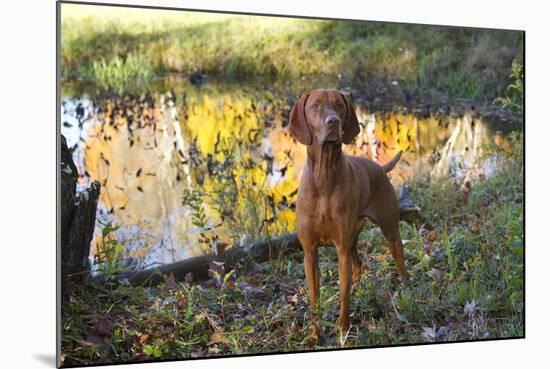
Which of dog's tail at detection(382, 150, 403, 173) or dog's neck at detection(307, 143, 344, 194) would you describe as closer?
dog's neck at detection(307, 143, 344, 194)

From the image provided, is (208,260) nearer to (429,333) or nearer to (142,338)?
(142,338)

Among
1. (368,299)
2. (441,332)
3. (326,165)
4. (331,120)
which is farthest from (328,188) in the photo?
(441,332)

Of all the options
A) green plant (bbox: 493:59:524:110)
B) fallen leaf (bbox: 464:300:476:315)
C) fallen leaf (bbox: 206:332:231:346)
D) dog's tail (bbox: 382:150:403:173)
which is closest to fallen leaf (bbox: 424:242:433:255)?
fallen leaf (bbox: 464:300:476:315)

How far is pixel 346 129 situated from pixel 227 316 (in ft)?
3.88

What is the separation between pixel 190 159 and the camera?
486cm

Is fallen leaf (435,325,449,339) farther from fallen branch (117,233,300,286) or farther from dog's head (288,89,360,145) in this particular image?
dog's head (288,89,360,145)

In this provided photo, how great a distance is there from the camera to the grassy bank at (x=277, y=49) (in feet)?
15.3

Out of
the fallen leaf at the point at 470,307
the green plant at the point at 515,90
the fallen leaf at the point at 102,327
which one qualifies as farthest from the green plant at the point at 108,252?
the green plant at the point at 515,90

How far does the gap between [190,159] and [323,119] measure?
2.44 feet

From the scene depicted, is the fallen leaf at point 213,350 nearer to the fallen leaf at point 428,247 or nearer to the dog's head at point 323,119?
the dog's head at point 323,119

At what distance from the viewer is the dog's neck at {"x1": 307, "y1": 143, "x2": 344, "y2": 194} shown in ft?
15.7

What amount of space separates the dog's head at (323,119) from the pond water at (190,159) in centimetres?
16

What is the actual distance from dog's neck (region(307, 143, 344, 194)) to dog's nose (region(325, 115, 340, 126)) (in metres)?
0.12
